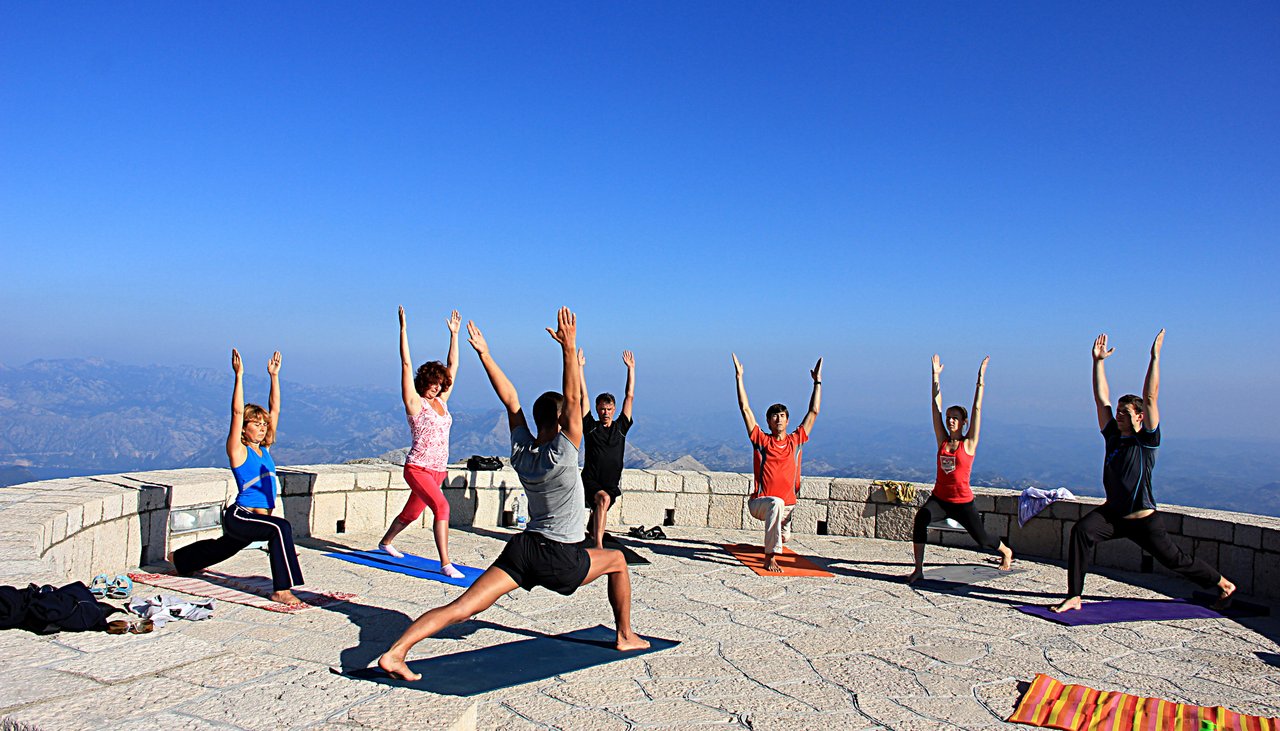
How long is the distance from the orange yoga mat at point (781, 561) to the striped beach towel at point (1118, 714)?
3246 mm

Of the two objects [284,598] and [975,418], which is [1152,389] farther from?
[284,598]

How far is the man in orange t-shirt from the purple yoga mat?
6.74ft

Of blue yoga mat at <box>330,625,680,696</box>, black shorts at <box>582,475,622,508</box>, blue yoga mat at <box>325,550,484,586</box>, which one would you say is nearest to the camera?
blue yoga mat at <box>330,625,680,696</box>

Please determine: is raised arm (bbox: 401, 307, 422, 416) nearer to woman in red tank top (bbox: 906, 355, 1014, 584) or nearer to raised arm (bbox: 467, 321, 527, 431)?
raised arm (bbox: 467, 321, 527, 431)

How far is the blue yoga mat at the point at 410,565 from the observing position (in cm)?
696

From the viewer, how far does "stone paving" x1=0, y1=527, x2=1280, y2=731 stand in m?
2.80

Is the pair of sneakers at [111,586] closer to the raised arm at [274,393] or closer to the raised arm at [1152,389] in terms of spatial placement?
the raised arm at [274,393]

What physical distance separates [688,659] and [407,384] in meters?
3.32

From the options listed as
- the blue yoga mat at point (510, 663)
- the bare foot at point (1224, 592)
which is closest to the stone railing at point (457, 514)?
the bare foot at point (1224, 592)

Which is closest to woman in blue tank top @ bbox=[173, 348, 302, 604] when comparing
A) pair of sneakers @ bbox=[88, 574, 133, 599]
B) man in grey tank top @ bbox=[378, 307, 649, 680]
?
pair of sneakers @ bbox=[88, 574, 133, 599]

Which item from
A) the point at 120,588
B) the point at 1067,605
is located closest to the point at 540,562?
the point at 120,588

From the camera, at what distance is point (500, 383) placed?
4598 millimetres

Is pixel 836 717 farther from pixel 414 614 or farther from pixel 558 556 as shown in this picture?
pixel 414 614

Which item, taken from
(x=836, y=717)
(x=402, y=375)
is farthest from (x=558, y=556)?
(x=402, y=375)
